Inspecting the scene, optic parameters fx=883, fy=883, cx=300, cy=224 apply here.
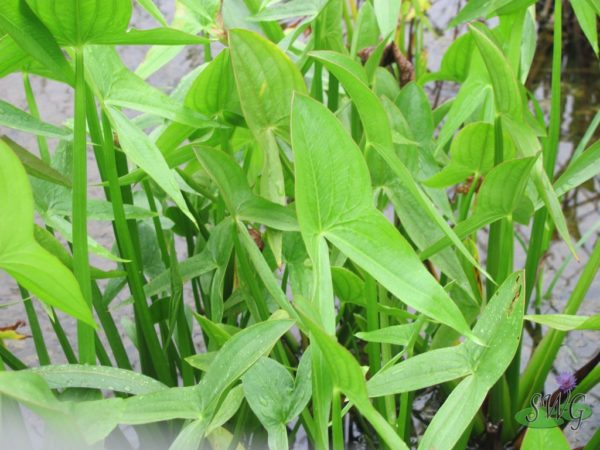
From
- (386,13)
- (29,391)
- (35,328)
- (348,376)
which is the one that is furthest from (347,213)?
(35,328)

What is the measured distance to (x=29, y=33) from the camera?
0.56 meters

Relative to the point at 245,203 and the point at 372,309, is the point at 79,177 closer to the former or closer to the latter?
the point at 245,203

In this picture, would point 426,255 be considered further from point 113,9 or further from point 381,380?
point 113,9

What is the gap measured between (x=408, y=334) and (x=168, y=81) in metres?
1.14

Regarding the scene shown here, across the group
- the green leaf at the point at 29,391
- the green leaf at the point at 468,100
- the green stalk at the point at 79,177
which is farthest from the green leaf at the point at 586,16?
the green leaf at the point at 29,391

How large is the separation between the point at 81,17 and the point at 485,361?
0.34 metres

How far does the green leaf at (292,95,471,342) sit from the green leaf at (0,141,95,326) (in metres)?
0.13

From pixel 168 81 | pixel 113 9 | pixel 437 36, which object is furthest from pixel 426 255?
pixel 437 36

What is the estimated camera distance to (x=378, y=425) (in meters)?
0.50

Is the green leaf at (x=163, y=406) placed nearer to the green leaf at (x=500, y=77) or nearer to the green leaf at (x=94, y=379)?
the green leaf at (x=94, y=379)

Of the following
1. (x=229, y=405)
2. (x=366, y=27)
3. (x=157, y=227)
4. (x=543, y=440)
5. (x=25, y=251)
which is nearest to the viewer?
(x=25, y=251)

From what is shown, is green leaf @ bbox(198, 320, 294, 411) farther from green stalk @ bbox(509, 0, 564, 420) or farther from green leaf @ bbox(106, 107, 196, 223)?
green stalk @ bbox(509, 0, 564, 420)

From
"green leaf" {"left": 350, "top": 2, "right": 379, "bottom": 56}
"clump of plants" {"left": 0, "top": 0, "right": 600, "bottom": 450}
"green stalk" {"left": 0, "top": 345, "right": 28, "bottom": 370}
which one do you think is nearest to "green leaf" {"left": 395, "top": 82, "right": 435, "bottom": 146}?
"clump of plants" {"left": 0, "top": 0, "right": 600, "bottom": 450}

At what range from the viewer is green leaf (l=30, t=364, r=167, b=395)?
0.58m
